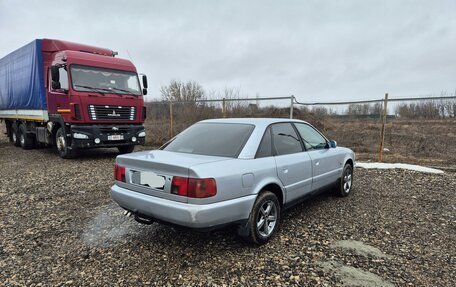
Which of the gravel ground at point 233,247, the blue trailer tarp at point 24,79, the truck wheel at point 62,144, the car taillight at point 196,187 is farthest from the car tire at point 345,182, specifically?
the blue trailer tarp at point 24,79

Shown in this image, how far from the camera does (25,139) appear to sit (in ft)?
36.7

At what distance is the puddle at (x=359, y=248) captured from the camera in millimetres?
3146

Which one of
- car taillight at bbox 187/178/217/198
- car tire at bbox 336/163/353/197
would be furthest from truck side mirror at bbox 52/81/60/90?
car tire at bbox 336/163/353/197

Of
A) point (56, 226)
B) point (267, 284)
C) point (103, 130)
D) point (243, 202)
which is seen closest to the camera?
point (267, 284)

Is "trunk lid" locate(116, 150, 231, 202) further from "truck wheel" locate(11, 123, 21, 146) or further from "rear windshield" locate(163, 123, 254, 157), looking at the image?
"truck wheel" locate(11, 123, 21, 146)

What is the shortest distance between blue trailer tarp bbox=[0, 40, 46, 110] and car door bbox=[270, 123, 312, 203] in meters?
8.16

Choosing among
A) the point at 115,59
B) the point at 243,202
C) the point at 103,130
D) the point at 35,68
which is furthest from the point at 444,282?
the point at 35,68

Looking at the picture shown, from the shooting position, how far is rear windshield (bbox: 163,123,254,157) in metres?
3.40

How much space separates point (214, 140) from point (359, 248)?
2.07m

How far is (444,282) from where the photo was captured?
2660 mm

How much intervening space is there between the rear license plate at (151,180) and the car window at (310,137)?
2.26m

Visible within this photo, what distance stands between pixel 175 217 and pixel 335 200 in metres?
3.32

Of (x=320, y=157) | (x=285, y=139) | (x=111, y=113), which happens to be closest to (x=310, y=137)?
(x=320, y=157)

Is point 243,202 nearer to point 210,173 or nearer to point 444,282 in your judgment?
point 210,173
